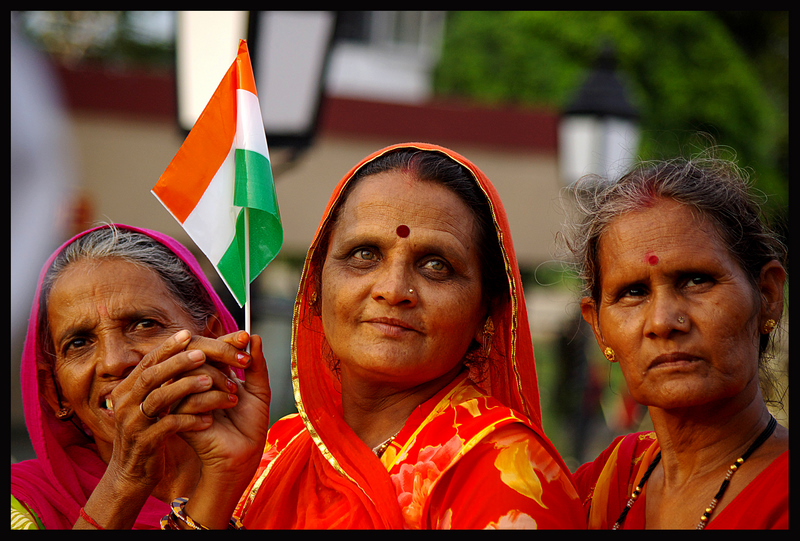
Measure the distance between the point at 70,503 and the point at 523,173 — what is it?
32.1 ft

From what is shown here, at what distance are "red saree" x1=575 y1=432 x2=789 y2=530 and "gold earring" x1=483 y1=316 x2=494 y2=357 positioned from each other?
0.58 metres

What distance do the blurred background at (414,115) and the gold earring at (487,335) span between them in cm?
46

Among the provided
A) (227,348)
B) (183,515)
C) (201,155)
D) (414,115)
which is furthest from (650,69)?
(183,515)

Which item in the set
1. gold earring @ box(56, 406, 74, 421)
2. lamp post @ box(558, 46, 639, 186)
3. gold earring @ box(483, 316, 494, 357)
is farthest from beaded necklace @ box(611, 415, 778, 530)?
lamp post @ box(558, 46, 639, 186)

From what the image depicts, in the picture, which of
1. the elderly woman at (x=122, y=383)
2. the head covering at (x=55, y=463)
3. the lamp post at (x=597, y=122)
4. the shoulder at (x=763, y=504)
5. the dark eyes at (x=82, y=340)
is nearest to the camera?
the shoulder at (x=763, y=504)

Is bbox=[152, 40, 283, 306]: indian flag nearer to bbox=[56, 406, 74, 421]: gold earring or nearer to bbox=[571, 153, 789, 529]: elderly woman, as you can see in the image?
bbox=[56, 406, 74, 421]: gold earring

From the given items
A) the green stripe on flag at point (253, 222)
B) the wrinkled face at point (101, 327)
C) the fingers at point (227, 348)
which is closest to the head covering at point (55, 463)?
the wrinkled face at point (101, 327)

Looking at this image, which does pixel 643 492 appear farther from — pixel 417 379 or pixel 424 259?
pixel 424 259

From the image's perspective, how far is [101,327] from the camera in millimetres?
2629

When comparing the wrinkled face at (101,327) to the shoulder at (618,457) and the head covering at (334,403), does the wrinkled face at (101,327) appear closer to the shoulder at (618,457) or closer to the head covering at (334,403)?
the head covering at (334,403)

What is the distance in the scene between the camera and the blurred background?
4133mm

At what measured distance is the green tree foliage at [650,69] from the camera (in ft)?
60.6

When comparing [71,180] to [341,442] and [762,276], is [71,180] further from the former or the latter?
[762,276]

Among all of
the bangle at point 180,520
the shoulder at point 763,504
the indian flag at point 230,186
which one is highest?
the indian flag at point 230,186
